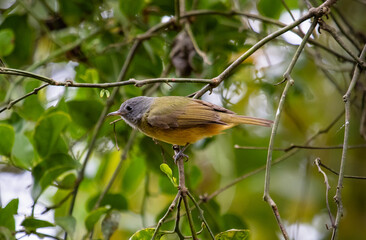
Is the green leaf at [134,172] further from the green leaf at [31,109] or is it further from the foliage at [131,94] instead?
the green leaf at [31,109]

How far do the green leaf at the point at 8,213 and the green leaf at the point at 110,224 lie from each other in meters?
0.66

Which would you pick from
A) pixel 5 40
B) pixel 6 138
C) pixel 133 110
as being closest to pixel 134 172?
pixel 133 110

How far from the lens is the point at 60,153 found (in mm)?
2676

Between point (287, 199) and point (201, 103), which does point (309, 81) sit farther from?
point (201, 103)

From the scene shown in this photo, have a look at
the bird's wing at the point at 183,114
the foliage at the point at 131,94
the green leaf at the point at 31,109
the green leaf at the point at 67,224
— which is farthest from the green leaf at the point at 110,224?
the green leaf at the point at 31,109

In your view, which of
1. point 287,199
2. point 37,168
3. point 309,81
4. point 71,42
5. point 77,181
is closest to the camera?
point 37,168

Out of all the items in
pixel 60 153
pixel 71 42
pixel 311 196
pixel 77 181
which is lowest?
pixel 311 196

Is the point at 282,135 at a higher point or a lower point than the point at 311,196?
higher

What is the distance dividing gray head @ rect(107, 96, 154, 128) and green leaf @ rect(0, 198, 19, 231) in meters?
0.92

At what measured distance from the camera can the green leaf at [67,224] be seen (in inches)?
95.6

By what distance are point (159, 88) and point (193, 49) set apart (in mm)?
367

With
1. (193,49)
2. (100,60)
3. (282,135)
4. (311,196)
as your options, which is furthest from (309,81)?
(100,60)

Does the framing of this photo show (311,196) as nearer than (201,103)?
No

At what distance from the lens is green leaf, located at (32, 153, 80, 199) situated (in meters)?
2.60
